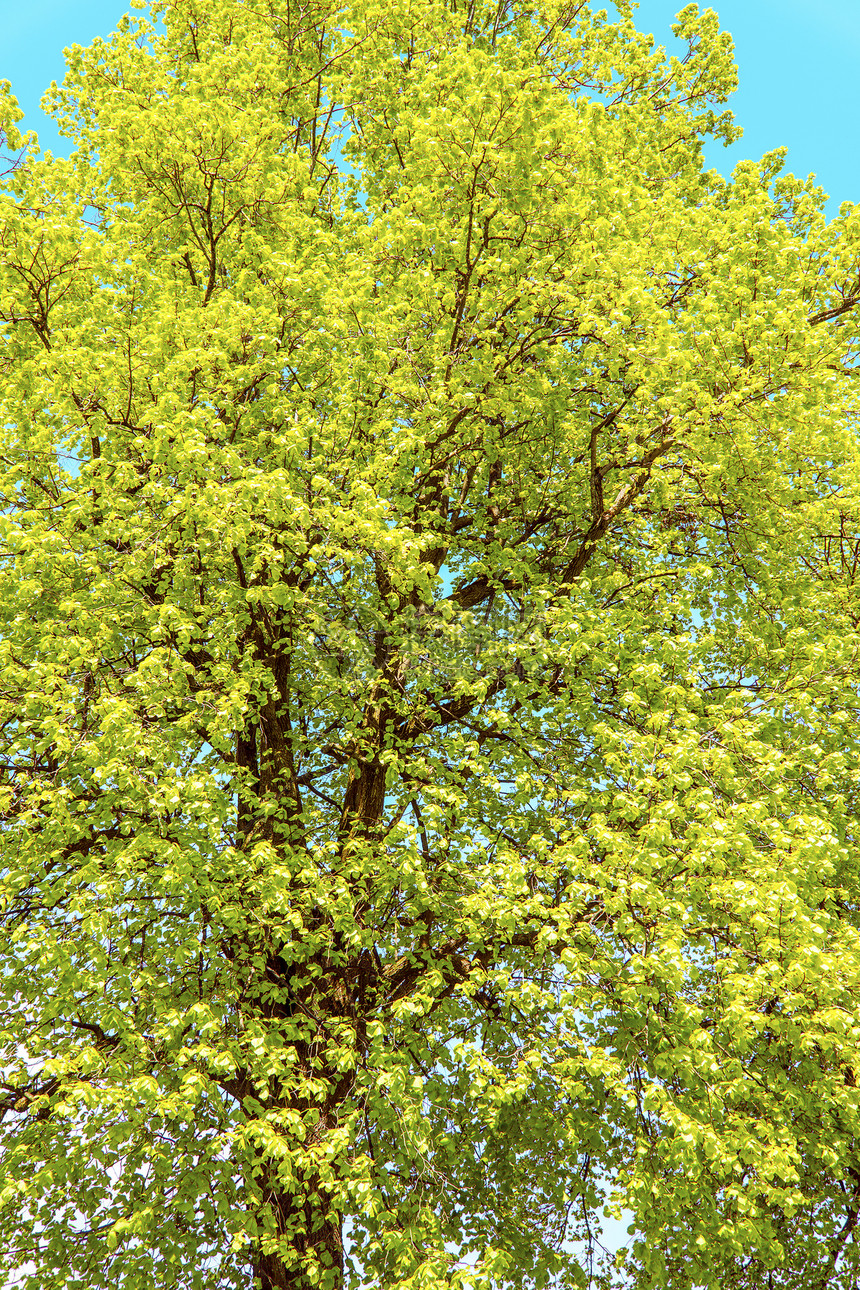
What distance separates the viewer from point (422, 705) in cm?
1265

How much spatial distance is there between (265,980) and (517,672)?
542 centimetres

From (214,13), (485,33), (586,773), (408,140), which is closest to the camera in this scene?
(586,773)

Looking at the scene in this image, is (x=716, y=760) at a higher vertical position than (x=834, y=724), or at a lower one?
lower

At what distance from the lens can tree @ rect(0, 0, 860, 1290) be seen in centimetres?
988

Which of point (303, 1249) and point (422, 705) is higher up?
point (422, 705)

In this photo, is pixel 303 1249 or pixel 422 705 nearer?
pixel 303 1249

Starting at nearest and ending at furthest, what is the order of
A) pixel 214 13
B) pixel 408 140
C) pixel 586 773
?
pixel 586 773 → pixel 408 140 → pixel 214 13

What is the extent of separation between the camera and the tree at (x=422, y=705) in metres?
9.88

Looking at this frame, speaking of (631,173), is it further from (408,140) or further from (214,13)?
(214,13)

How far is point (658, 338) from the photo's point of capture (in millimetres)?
12266

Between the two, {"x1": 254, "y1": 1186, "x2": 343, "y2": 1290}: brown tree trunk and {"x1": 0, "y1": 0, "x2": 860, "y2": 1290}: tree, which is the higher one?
{"x1": 0, "y1": 0, "x2": 860, "y2": 1290}: tree

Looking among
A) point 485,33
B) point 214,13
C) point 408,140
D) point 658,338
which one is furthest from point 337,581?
point 485,33

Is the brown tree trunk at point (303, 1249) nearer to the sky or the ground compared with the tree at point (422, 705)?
nearer to the ground

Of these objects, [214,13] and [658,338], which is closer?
[658,338]
